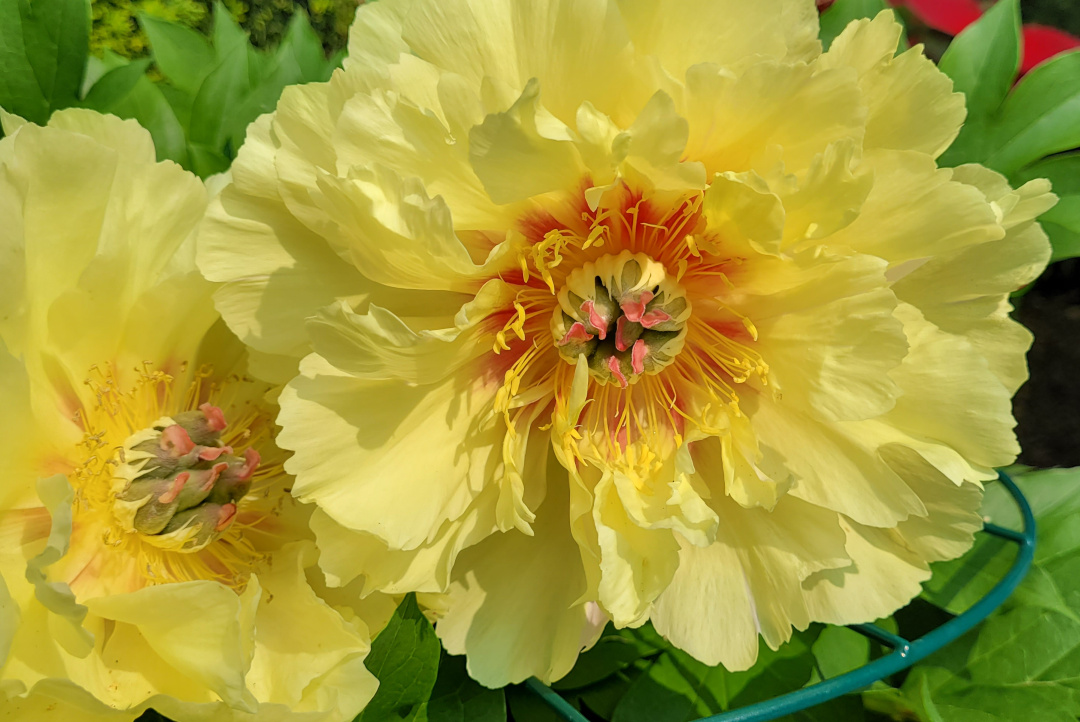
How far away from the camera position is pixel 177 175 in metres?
0.42

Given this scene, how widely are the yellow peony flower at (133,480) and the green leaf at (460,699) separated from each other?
7 centimetres

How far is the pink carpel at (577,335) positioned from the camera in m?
0.42

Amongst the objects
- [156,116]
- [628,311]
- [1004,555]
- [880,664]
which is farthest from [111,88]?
[1004,555]

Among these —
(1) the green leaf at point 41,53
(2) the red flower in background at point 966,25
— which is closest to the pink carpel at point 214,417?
(1) the green leaf at point 41,53

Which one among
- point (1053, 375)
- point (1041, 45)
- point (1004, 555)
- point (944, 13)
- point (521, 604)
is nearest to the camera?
point (521, 604)

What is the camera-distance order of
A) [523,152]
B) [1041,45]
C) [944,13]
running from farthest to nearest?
1. [944,13]
2. [1041,45]
3. [523,152]

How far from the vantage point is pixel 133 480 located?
0.44m

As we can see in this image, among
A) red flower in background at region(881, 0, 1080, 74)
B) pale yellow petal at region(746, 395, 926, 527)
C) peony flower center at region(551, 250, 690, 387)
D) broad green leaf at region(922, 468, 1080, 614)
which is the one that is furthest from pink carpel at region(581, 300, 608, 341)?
red flower in background at region(881, 0, 1080, 74)

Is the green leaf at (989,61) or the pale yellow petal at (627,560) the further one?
the green leaf at (989,61)

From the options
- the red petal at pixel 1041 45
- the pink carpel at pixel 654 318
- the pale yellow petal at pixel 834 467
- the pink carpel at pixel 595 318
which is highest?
the pink carpel at pixel 654 318

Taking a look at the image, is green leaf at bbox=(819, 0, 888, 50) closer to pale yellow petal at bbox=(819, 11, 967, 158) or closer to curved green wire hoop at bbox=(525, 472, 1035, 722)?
pale yellow petal at bbox=(819, 11, 967, 158)

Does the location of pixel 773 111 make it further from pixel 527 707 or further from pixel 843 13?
pixel 527 707

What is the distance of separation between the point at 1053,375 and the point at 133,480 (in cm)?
244

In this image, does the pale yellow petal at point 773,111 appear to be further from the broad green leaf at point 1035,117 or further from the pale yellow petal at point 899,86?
the broad green leaf at point 1035,117
